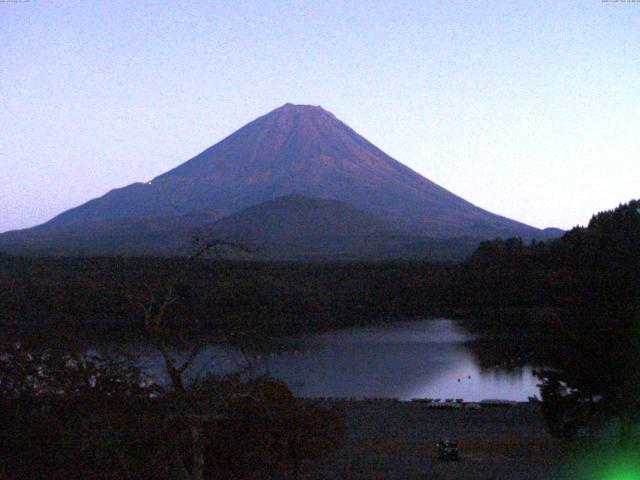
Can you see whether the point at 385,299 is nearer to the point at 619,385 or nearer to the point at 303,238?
the point at 619,385

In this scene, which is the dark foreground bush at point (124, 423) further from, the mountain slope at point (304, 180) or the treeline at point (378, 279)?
the mountain slope at point (304, 180)

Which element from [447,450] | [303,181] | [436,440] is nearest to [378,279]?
[436,440]

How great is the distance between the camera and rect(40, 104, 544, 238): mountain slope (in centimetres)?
7450

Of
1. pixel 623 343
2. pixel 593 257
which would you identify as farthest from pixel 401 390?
pixel 593 257

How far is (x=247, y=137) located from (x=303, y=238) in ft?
57.0

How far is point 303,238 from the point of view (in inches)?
2655

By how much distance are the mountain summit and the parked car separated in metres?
62.8

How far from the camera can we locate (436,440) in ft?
35.6

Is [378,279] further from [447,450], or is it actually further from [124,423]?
[124,423]

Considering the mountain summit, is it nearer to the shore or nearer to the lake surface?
the lake surface

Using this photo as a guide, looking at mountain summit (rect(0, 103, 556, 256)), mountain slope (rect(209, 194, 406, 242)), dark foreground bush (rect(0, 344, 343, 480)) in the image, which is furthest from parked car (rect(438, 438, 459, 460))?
mountain summit (rect(0, 103, 556, 256))

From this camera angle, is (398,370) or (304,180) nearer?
(398,370)

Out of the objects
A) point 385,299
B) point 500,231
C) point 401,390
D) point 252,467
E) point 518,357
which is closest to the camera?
point 252,467

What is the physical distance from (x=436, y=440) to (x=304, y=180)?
67.5 m
